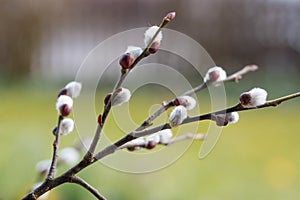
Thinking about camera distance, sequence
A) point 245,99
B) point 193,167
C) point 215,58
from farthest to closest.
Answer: point 215,58
point 193,167
point 245,99

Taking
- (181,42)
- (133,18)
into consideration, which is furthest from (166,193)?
(133,18)

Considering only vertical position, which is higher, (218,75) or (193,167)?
(218,75)

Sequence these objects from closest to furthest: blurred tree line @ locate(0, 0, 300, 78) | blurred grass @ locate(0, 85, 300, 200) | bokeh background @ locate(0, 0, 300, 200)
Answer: blurred grass @ locate(0, 85, 300, 200) → bokeh background @ locate(0, 0, 300, 200) → blurred tree line @ locate(0, 0, 300, 78)

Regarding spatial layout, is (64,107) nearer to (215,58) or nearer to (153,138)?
(153,138)

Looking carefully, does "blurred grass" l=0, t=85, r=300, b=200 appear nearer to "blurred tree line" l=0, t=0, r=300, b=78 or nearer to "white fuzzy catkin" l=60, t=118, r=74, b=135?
"white fuzzy catkin" l=60, t=118, r=74, b=135

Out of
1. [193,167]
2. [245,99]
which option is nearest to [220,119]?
[245,99]

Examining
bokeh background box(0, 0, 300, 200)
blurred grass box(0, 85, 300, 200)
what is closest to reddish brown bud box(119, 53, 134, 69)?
blurred grass box(0, 85, 300, 200)
